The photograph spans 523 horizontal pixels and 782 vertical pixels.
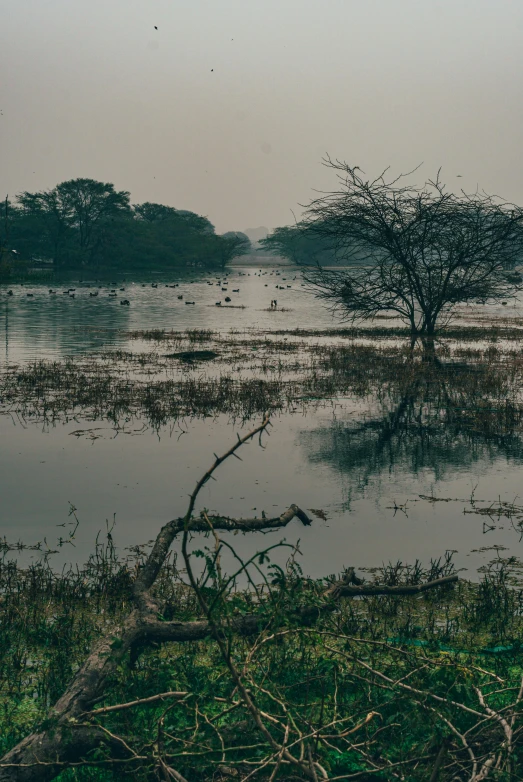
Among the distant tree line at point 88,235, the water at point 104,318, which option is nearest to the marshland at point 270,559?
the water at point 104,318

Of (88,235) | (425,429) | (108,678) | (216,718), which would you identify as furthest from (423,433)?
(88,235)

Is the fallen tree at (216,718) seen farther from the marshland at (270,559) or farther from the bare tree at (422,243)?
the bare tree at (422,243)

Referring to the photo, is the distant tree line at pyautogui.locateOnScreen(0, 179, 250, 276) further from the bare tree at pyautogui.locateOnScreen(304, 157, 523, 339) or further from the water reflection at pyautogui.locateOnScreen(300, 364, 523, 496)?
the water reflection at pyautogui.locateOnScreen(300, 364, 523, 496)

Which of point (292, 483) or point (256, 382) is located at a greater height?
point (256, 382)

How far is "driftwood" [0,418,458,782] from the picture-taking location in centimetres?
358

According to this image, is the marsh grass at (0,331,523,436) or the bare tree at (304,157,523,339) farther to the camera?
the bare tree at (304,157,523,339)

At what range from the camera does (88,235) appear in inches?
4500

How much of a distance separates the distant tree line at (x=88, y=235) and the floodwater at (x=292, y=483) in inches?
3485

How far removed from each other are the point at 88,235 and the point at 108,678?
115026mm

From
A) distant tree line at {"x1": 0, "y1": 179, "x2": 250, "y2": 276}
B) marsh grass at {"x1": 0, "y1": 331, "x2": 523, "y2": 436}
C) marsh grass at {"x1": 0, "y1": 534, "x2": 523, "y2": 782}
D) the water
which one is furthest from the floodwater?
distant tree line at {"x1": 0, "y1": 179, "x2": 250, "y2": 276}

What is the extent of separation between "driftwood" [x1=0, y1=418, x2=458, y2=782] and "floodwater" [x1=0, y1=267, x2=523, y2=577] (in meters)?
2.24

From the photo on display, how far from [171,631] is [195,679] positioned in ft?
0.97

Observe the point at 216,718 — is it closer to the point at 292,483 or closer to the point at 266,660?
the point at 266,660

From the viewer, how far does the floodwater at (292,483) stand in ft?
25.6
